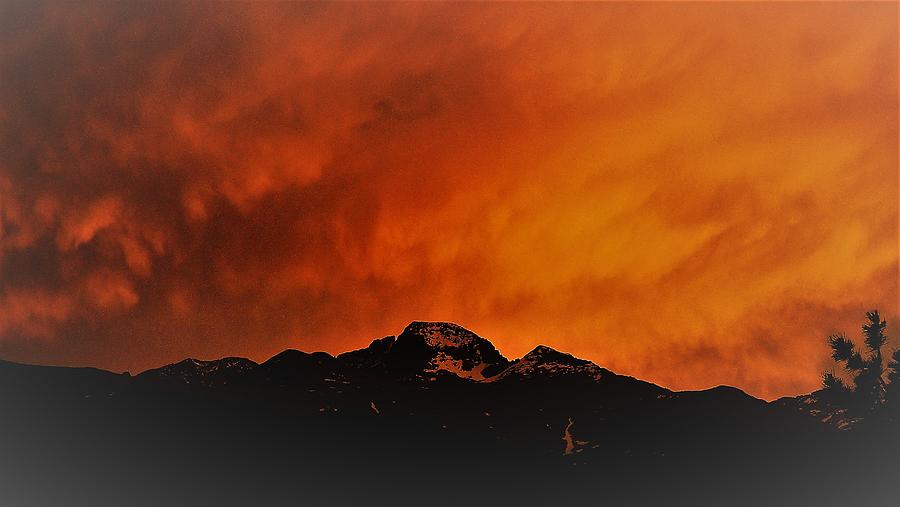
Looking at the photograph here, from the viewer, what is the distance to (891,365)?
154 meters

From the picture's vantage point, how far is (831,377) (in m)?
145

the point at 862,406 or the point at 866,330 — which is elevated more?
the point at 866,330

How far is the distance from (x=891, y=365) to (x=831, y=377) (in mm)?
15316

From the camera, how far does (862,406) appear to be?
156 meters

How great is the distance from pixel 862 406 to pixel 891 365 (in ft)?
25.9

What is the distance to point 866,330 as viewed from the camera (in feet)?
501

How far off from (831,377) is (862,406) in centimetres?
1522

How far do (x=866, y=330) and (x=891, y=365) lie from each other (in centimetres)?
712

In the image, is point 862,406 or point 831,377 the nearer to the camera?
point 831,377

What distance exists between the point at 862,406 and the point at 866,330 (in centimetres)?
1266
